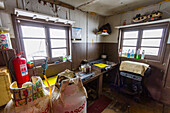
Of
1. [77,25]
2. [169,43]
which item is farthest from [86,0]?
[169,43]

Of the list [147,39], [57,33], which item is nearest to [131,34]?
[147,39]

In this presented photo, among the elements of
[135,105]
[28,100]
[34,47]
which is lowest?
[135,105]

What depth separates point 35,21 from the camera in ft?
4.93

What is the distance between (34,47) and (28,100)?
4.42 ft

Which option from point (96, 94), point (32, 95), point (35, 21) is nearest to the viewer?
point (32, 95)

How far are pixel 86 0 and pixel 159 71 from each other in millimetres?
2600

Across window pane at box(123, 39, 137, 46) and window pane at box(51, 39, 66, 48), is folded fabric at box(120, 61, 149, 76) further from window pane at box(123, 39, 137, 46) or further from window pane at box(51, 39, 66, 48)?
window pane at box(51, 39, 66, 48)

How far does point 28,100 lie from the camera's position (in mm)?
634

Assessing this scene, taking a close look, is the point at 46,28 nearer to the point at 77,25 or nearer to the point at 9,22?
the point at 9,22

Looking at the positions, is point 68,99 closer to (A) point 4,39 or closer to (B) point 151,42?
(A) point 4,39

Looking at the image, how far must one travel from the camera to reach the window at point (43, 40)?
1.52m

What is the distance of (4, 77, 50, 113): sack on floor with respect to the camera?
608 millimetres

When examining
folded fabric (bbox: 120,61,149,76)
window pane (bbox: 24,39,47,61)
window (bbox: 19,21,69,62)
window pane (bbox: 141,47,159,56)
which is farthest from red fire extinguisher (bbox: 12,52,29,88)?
window pane (bbox: 141,47,159,56)

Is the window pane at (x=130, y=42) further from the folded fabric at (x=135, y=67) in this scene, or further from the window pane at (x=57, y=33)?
the window pane at (x=57, y=33)
